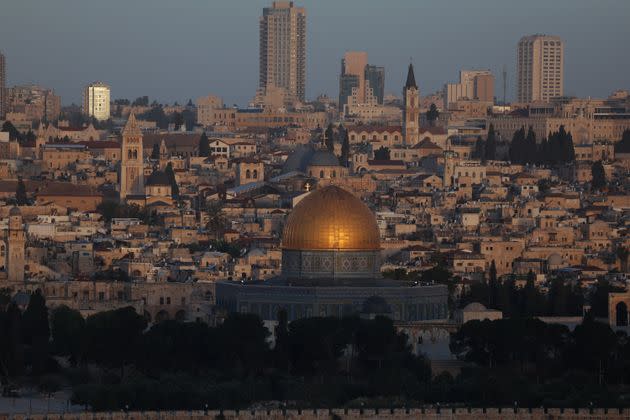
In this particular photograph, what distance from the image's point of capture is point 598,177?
134125 mm

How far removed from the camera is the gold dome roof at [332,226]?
8425 cm

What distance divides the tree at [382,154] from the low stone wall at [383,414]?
278 ft

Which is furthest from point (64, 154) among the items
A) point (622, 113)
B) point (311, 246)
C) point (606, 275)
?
point (311, 246)

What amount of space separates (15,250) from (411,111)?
68368 millimetres

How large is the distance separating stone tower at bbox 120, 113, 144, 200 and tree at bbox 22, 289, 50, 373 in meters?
48.6

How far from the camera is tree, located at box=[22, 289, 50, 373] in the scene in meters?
76.4

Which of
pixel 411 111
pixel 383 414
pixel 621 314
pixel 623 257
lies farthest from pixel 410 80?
pixel 383 414

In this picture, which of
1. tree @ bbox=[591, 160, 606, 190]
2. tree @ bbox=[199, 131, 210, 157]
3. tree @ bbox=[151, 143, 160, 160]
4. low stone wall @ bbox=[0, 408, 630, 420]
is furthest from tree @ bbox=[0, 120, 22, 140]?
low stone wall @ bbox=[0, 408, 630, 420]

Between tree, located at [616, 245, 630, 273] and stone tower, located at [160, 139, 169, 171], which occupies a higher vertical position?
stone tower, located at [160, 139, 169, 171]

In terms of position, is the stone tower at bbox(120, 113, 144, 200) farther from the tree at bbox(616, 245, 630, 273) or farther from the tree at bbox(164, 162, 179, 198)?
the tree at bbox(616, 245, 630, 273)

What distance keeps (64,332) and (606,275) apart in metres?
24.8

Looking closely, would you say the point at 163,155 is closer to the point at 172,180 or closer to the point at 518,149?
the point at 518,149

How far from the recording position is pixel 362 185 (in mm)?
134000

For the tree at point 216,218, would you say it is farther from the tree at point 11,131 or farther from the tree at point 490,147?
the tree at point 11,131
